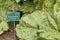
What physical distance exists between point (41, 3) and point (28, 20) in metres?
0.65

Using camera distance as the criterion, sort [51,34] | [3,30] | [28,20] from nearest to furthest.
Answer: [51,34] < [28,20] < [3,30]

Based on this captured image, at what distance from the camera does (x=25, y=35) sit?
1981mm

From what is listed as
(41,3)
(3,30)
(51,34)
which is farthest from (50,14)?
(3,30)

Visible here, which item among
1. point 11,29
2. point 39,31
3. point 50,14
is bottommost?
point 11,29

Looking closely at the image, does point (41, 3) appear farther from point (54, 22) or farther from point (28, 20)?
point (54, 22)

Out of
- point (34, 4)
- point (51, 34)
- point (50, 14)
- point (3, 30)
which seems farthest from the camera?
point (34, 4)

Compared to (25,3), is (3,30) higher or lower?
lower

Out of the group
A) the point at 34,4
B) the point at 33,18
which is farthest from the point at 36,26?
the point at 34,4

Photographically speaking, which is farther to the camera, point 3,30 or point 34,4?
point 34,4

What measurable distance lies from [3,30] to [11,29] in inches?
5.7

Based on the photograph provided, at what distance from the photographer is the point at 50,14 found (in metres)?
1.91

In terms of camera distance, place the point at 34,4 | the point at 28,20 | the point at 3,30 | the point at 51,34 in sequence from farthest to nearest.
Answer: the point at 34,4 < the point at 3,30 < the point at 28,20 < the point at 51,34

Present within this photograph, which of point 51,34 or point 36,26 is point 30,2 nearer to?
point 36,26

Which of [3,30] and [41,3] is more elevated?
[41,3]
